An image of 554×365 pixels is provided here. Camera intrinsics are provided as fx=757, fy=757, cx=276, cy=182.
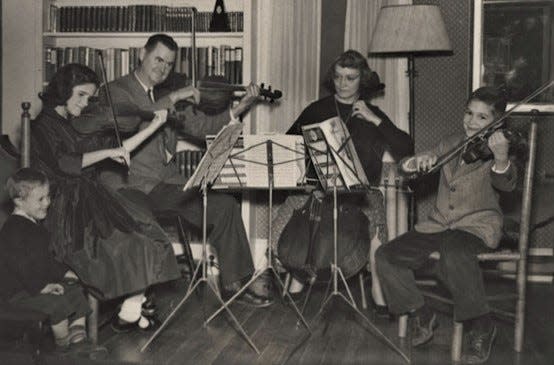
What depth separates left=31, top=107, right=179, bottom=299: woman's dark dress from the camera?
3.27 meters

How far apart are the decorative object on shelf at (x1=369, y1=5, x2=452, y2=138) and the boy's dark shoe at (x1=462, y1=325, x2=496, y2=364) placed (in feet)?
5.28

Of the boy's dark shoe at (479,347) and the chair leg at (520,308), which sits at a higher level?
the chair leg at (520,308)

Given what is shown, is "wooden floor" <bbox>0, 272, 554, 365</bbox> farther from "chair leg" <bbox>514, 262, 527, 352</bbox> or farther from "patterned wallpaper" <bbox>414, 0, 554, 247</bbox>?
"patterned wallpaper" <bbox>414, 0, 554, 247</bbox>

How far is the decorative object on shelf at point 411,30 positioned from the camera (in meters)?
4.06

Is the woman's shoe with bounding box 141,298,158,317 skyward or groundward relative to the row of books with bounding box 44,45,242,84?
groundward

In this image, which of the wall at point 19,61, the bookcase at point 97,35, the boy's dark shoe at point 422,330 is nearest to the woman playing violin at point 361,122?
the boy's dark shoe at point 422,330

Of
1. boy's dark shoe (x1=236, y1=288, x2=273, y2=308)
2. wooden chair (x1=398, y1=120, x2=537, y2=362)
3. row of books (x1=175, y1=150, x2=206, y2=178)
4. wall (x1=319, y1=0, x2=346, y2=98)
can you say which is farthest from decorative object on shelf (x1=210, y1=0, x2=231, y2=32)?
wooden chair (x1=398, y1=120, x2=537, y2=362)

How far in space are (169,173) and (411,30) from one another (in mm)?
1506

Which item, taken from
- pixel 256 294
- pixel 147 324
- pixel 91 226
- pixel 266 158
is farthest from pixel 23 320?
pixel 256 294

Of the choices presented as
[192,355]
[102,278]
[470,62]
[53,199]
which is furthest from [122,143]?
[470,62]

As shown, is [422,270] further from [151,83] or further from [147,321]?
[151,83]

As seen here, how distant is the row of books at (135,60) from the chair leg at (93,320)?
1.77m

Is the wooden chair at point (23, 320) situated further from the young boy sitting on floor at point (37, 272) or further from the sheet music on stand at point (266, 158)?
the sheet music on stand at point (266, 158)

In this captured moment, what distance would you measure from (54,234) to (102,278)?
28 centimetres
